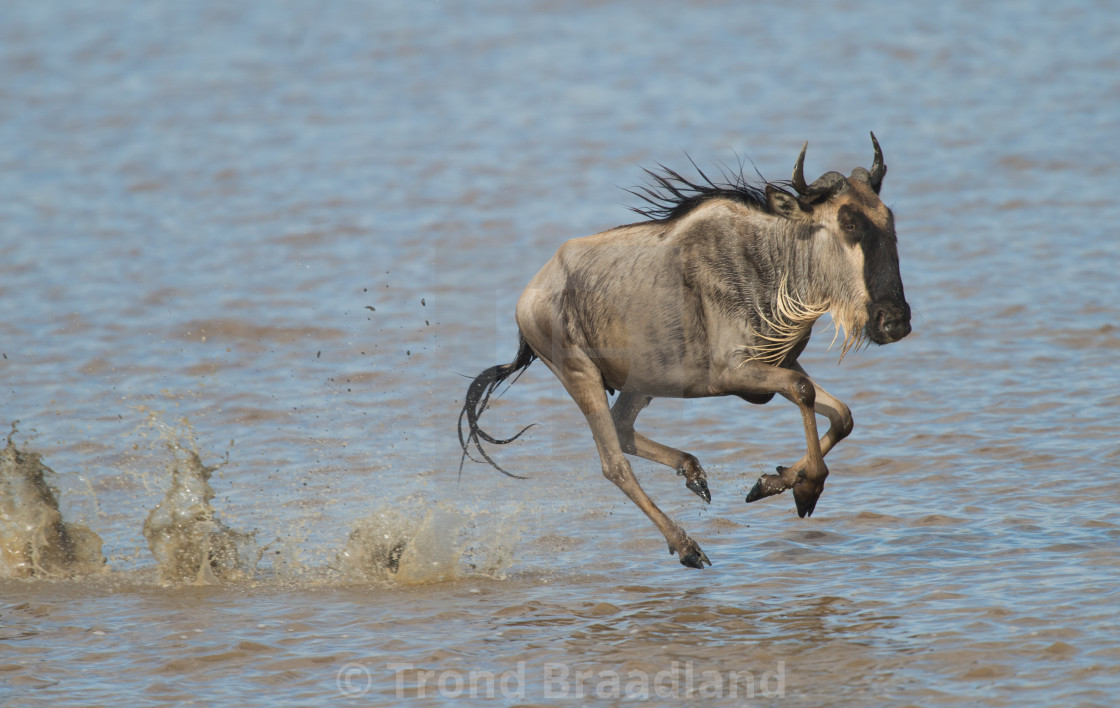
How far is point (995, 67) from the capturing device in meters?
Result: 22.4

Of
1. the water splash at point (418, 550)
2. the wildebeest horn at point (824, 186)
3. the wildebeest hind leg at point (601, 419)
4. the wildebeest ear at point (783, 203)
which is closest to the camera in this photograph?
the wildebeest horn at point (824, 186)

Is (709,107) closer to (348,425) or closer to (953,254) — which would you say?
(953,254)

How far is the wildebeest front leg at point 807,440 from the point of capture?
7.12 metres

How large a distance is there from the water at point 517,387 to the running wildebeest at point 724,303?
883 millimetres

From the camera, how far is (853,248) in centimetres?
725

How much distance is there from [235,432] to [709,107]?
1259cm

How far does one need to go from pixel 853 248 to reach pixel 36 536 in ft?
15.7

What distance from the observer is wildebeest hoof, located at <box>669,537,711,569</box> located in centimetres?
741

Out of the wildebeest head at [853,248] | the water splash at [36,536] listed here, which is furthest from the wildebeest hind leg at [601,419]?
the water splash at [36,536]

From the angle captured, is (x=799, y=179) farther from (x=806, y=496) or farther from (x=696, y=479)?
(x=696, y=479)

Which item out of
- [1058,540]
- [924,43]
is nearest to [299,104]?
[924,43]

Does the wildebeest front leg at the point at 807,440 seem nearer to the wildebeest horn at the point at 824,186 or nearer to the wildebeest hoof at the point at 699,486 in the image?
the wildebeest hoof at the point at 699,486

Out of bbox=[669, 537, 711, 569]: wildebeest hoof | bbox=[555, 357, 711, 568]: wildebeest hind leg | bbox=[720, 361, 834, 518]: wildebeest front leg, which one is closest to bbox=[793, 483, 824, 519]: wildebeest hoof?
bbox=[720, 361, 834, 518]: wildebeest front leg

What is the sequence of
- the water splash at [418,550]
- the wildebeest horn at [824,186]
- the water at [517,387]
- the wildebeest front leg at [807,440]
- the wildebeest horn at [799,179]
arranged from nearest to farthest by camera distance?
the water at [517,387] < the wildebeest horn at [799,179] < the wildebeest front leg at [807,440] < the wildebeest horn at [824,186] < the water splash at [418,550]
